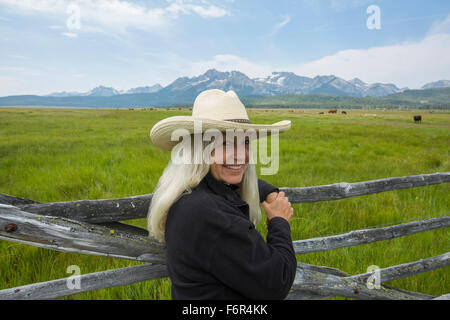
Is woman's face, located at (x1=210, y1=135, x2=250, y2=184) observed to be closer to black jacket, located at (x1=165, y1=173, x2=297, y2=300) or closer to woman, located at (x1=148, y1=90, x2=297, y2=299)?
woman, located at (x1=148, y1=90, x2=297, y2=299)

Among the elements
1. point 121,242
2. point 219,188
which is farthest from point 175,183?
point 121,242

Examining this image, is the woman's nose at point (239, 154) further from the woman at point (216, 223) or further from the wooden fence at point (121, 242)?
the wooden fence at point (121, 242)

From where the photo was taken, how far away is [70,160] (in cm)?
686

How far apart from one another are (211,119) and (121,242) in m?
1.03

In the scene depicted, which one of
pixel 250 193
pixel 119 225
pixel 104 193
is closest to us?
pixel 250 193

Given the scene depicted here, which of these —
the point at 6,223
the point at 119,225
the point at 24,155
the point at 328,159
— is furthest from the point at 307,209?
the point at 24,155

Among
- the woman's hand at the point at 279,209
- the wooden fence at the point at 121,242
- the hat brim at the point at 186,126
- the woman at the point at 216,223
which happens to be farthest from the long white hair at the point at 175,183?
the woman's hand at the point at 279,209

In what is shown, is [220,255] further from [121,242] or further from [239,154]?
[121,242]

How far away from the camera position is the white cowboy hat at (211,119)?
1.40 metres

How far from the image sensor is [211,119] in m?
1.40

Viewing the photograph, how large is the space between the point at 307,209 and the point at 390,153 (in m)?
7.01

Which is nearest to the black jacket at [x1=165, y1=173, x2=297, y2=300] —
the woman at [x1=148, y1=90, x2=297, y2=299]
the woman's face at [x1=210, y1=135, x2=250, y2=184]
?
the woman at [x1=148, y1=90, x2=297, y2=299]

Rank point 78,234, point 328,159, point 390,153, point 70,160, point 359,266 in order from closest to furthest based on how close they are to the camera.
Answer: point 78,234
point 359,266
point 70,160
point 328,159
point 390,153
